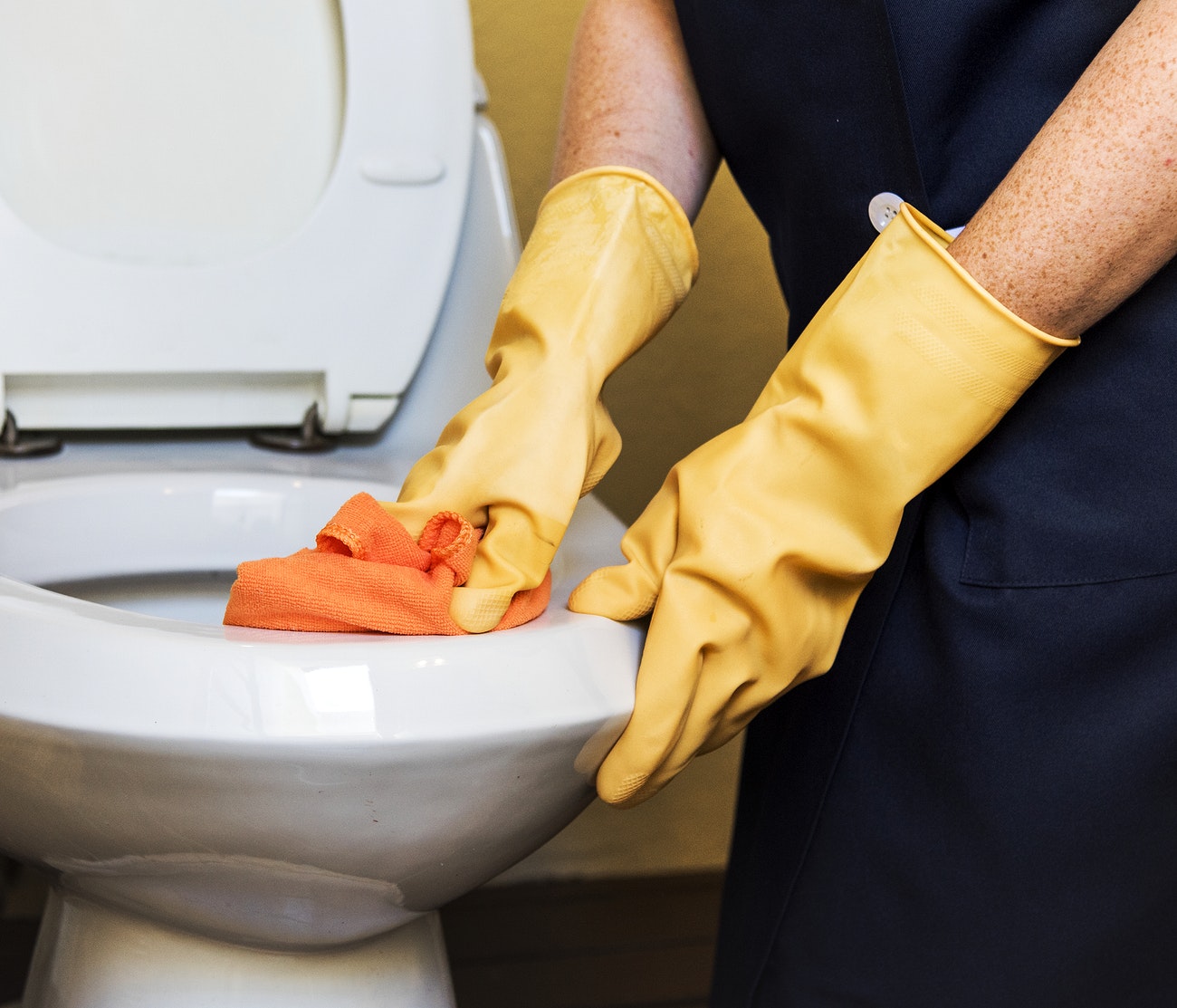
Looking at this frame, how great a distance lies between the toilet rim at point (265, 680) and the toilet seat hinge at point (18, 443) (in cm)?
30

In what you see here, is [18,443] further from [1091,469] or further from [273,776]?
[1091,469]

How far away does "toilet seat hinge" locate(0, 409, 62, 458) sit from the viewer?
702 millimetres

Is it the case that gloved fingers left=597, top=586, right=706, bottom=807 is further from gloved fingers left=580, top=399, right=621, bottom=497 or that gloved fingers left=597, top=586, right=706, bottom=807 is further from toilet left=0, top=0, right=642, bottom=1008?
gloved fingers left=580, top=399, right=621, bottom=497

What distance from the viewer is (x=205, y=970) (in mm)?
517

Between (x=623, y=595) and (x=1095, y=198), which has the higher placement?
(x=1095, y=198)

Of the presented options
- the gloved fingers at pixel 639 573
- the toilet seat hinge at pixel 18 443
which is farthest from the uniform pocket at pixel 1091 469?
the toilet seat hinge at pixel 18 443

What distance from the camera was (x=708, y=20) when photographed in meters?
0.59

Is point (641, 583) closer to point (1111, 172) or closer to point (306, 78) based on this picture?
point (1111, 172)

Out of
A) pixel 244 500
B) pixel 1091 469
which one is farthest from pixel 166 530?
pixel 1091 469

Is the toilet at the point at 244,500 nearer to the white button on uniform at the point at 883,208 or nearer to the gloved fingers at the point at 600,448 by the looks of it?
the gloved fingers at the point at 600,448

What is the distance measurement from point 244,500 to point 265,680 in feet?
1.07

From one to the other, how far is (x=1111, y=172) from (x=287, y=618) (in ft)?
1.12

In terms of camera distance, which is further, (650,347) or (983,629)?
(650,347)

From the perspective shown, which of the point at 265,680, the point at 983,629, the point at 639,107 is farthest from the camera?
the point at 639,107
